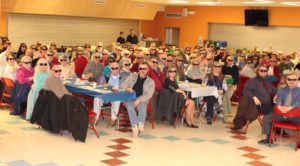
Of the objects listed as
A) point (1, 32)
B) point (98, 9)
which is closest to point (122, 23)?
point (98, 9)

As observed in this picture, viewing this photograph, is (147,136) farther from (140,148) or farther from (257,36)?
(257,36)

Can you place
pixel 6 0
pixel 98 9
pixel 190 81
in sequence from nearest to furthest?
1. pixel 190 81
2. pixel 6 0
3. pixel 98 9

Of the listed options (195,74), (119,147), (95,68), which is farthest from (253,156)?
(95,68)

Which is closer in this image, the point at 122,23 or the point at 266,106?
the point at 266,106

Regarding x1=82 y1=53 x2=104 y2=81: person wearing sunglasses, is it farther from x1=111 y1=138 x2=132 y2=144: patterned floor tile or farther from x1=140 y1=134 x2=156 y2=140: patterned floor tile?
x1=111 y1=138 x2=132 y2=144: patterned floor tile

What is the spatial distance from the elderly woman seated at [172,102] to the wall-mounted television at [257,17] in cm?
1012

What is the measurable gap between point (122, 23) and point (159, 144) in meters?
12.5

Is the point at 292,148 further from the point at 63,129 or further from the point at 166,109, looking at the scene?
the point at 63,129

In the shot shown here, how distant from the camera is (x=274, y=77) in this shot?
1134 cm

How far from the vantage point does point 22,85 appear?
8531mm

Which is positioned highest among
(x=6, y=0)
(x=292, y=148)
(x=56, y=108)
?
(x=6, y=0)

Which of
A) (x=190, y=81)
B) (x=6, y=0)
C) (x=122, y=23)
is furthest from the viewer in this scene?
(x=122, y=23)

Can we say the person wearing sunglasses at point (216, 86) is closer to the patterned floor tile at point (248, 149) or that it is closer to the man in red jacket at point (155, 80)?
the man in red jacket at point (155, 80)

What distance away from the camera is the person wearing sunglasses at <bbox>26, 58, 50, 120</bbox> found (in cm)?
810
